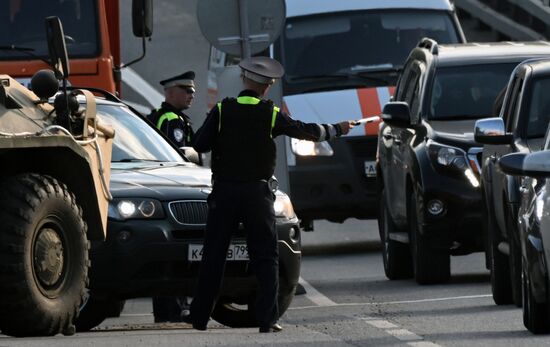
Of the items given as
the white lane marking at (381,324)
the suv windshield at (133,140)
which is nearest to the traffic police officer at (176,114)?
the suv windshield at (133,140)

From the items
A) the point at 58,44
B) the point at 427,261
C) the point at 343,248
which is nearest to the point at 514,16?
the point at 343,248

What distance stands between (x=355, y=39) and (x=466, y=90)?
5.14 metres

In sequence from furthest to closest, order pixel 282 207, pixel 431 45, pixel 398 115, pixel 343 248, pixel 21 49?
pixel 343 248 < pixel 21 49 < pixel 431 45 < pixel 398 115 < pixel 282 207

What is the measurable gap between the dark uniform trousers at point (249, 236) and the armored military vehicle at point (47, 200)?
698 mm

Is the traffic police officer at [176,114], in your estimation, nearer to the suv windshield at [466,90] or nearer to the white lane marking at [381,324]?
the suv windshield at [466,90]

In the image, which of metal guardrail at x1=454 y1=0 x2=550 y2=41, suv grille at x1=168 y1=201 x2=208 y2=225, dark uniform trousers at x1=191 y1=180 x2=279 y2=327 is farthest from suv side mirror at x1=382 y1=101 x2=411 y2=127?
metal guardrail at x1=454 y1=0 x2=550 y2=41

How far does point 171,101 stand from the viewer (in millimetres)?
18047

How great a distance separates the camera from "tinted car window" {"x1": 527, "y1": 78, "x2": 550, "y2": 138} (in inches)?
594

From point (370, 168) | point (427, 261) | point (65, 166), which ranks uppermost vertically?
point (65, 166)

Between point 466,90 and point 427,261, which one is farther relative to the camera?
point 466,90

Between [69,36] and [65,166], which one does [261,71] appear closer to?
[65,166]

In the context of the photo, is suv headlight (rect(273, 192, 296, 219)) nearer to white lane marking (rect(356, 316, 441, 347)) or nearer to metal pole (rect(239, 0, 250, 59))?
white lane marking (rect(356, 316, 441, 347))

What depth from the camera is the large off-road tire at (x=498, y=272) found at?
1488cm

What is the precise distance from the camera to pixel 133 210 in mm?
13602
